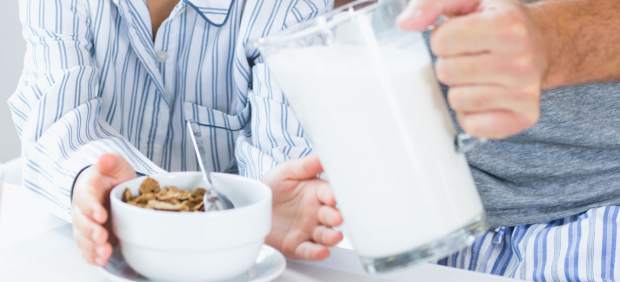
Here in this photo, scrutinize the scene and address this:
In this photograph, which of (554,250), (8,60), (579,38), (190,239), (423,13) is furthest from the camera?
(8,60)

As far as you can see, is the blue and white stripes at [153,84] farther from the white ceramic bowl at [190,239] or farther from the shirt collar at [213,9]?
the white ceramic bowl at [190,239]

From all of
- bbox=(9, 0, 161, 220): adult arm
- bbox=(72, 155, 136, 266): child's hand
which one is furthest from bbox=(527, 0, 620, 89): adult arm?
bbox=(9, 0, 161, 220): adult arm

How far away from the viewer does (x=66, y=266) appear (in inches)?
37.1

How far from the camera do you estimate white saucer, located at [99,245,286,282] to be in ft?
2.87

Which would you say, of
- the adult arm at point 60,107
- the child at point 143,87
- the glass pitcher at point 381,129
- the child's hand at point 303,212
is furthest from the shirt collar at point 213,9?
the glass pitcher at point 381,129

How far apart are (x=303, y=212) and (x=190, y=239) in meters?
0.22

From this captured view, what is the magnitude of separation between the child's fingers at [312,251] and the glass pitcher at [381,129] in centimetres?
19

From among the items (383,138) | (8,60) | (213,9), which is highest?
(383,138)

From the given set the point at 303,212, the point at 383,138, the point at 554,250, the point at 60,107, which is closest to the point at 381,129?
the point at 383,138

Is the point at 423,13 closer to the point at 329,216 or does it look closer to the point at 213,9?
the point at 329,216

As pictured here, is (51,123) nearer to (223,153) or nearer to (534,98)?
(223,153)

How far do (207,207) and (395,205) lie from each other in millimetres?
221

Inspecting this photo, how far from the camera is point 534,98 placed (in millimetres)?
741

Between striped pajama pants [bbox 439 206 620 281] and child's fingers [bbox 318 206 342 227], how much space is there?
0.31 metres
